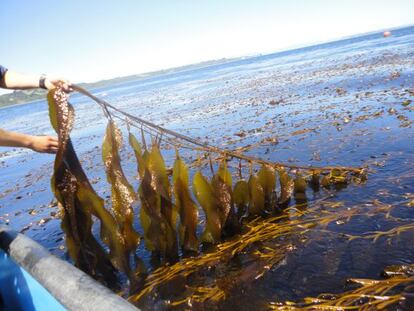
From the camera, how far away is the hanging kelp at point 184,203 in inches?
133

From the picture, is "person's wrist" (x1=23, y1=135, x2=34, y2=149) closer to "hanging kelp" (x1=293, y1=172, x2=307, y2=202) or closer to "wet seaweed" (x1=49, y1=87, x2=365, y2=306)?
"wet seaweed" (x1=49, y1=87, x2=365, y2=306)

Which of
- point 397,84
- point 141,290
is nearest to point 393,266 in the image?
point 141,290

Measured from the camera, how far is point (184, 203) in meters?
3.41

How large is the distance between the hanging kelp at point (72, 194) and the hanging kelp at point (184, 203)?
27.0 inches

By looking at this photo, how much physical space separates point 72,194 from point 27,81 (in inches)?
39.7

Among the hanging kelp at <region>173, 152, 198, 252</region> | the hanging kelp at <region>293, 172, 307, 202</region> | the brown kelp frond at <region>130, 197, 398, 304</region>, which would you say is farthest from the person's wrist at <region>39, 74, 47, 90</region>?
the hanging kelp at <region>293, 172, 307, 202</region>

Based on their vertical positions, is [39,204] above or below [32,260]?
below

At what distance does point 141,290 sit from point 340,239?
2017 millimetres

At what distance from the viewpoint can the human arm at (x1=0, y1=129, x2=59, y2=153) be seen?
2.36 meters

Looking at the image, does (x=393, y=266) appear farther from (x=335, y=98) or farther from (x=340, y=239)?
(x=335, y=98)

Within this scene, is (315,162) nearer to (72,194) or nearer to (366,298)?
(366,298)

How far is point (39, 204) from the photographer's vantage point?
7043 millimetres

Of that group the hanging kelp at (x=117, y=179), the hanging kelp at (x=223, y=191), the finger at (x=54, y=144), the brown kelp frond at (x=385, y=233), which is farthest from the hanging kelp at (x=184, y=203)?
the brown kelp frond at (x=385, y=233)

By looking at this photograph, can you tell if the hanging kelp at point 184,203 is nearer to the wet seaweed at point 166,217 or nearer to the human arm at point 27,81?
the wet seaweed at point 166,217
